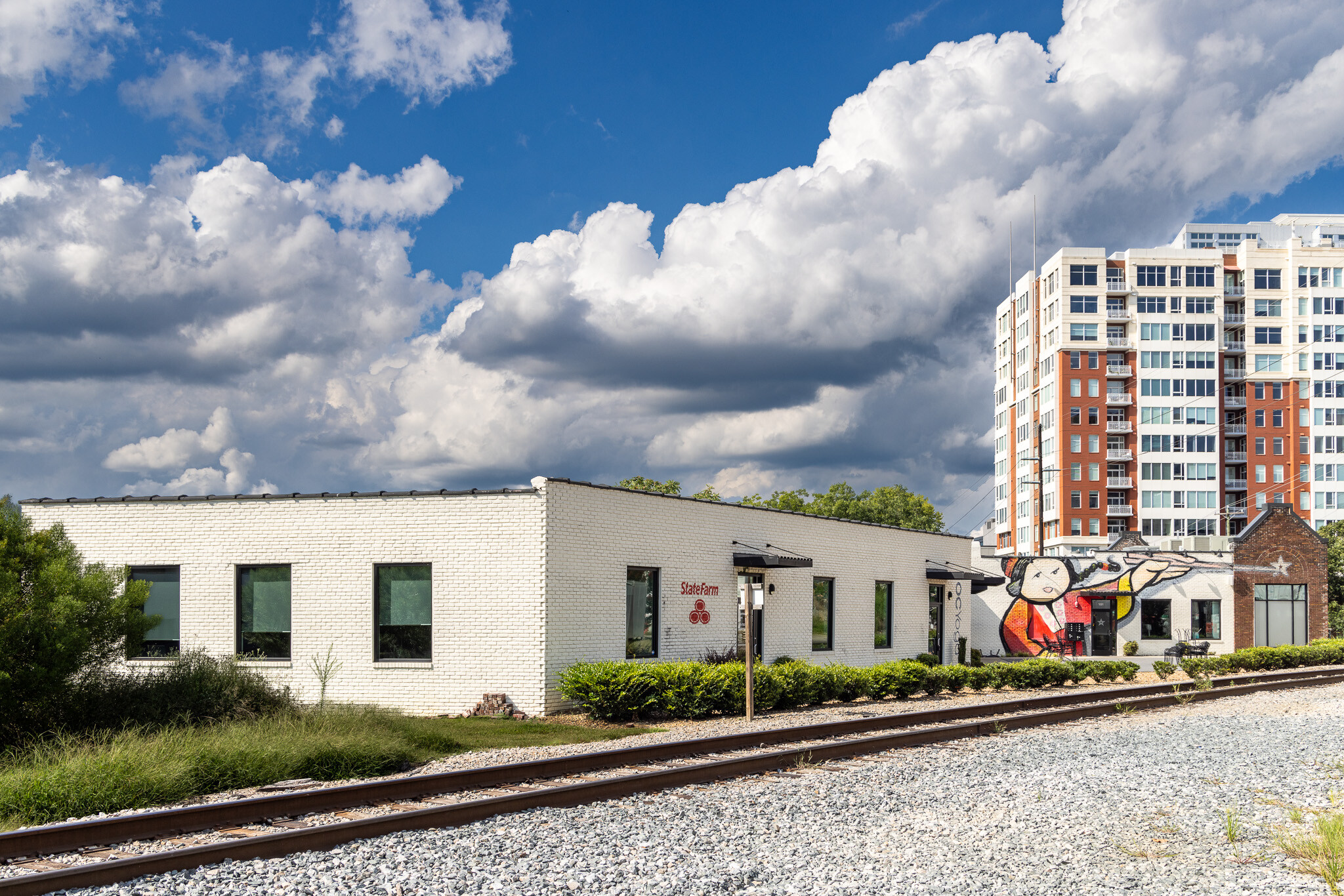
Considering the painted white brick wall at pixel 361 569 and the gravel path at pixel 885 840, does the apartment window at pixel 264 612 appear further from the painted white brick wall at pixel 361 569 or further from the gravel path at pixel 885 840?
the gravel path at pixel 885 840

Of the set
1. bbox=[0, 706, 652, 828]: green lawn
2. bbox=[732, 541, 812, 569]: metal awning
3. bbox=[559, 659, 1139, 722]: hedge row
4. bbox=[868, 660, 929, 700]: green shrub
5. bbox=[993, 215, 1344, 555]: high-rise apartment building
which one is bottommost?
bbox=[868, 660, 929, 700]: green shrub

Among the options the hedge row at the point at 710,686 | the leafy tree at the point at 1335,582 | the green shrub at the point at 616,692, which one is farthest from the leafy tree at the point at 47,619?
the leafy tree at the point at 1335,582

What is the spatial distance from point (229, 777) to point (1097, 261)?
97423 millimetres

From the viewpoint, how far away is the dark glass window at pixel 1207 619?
40469mm

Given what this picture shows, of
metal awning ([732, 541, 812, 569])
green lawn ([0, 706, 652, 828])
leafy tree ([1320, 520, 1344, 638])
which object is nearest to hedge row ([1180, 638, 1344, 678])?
leafy tree ([1320, 520, 1344, 638])

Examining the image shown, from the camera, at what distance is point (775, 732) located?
13.2 meters

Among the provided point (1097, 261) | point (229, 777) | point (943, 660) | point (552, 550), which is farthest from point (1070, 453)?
point (229, 777)

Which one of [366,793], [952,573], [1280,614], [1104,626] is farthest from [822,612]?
[1280,614]

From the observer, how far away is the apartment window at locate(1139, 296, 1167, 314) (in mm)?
93750

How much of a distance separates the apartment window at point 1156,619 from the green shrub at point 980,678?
2026 centimetres

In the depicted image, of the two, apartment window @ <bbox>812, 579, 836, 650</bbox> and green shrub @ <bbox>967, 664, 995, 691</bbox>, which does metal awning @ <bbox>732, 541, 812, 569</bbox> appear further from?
green shrub @ <bbox>967, 664, 995, 691</bbox>

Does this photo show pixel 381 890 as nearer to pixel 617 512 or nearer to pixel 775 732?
pixel 775 732

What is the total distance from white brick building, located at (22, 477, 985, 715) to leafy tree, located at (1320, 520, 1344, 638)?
114 feet

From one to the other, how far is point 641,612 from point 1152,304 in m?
88.6
